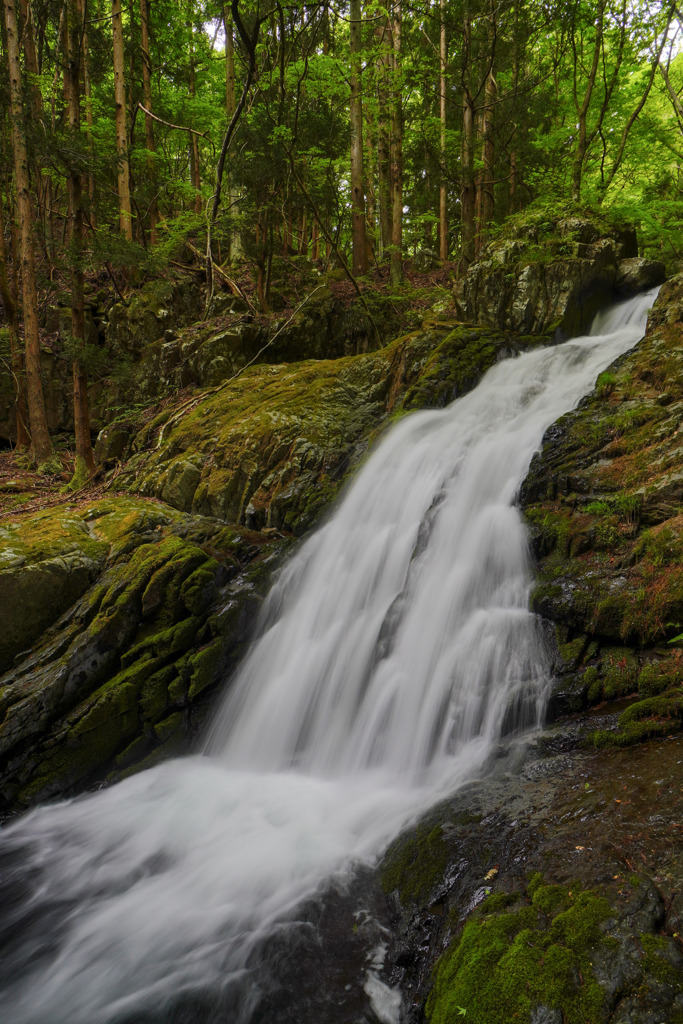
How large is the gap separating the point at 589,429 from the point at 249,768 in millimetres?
5091

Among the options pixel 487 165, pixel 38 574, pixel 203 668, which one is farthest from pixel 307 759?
pixel 487 165

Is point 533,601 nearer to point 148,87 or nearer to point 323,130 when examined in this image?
point 323,130

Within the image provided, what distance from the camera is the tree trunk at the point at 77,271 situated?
9195 millimetres

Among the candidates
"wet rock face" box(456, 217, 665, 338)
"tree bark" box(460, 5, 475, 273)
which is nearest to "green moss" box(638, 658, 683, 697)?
"wet rock face" box(456, 217, 665, 338)

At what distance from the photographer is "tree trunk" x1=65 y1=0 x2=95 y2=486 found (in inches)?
362

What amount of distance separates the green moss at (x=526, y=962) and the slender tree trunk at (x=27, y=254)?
11866 mm

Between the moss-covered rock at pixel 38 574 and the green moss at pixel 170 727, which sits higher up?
the moss-covered rock at pixel 38 574

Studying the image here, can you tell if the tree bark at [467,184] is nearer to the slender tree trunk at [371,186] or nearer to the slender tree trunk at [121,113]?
the slender tree trunk at [371,186]

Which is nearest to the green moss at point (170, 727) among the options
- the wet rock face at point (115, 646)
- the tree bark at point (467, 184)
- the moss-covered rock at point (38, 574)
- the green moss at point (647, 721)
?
the wet rock face at point (115, 646)

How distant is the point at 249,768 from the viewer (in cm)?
543

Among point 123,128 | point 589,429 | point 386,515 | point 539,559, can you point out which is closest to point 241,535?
point 386,515

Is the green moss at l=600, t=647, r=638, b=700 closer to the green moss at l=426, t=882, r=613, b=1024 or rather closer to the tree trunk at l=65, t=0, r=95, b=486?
the green moss at l=426, t=882, r=613, b=1024

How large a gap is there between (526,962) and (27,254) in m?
13.1

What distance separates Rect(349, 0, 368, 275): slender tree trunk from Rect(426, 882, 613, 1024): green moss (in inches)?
518
